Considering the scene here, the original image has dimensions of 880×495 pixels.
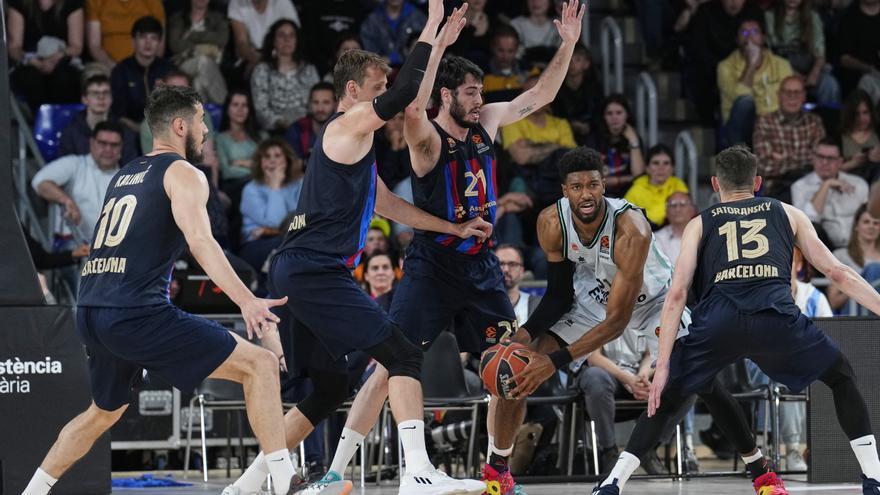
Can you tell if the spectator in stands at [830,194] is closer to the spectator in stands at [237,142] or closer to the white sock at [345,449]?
the spectator in stands at [237,142]

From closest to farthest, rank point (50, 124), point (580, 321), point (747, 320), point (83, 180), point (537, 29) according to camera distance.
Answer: point (747, 320), point (580, 321), point (83, 180), point (50, 124), point (537, 29)

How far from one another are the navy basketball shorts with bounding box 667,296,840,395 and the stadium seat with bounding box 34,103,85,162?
7.43m

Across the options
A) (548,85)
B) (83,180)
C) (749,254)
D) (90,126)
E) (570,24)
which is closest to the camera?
(749,254)

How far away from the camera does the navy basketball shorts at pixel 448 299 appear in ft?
25.9

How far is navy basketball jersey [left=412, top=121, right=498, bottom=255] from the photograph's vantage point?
26.1ft

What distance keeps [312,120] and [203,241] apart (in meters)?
6.80

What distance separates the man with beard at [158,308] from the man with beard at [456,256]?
1083mm

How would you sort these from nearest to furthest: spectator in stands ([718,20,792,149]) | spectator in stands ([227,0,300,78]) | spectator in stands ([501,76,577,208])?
spectator in stands ([501,76,577,208]) < spectator in stands ([227,0,300,78]) < spectator in stands ([718,20,792,149])

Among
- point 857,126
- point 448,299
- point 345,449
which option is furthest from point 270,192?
point 857,126

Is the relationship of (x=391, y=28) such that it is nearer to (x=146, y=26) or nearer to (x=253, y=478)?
(x=146, y=26)

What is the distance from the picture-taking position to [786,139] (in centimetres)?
1421

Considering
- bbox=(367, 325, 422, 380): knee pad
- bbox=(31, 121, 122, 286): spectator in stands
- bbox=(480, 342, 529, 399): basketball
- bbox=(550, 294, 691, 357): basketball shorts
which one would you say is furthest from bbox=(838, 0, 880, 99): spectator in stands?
bbox=(367, 325, 422, 380): knee pad

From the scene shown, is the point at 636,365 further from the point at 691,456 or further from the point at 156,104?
the point at 156,104

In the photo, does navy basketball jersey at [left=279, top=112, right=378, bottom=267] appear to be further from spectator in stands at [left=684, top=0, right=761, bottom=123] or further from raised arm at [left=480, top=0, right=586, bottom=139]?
spectator in stands at [left=684, top=0, right=761, bottom=123]
